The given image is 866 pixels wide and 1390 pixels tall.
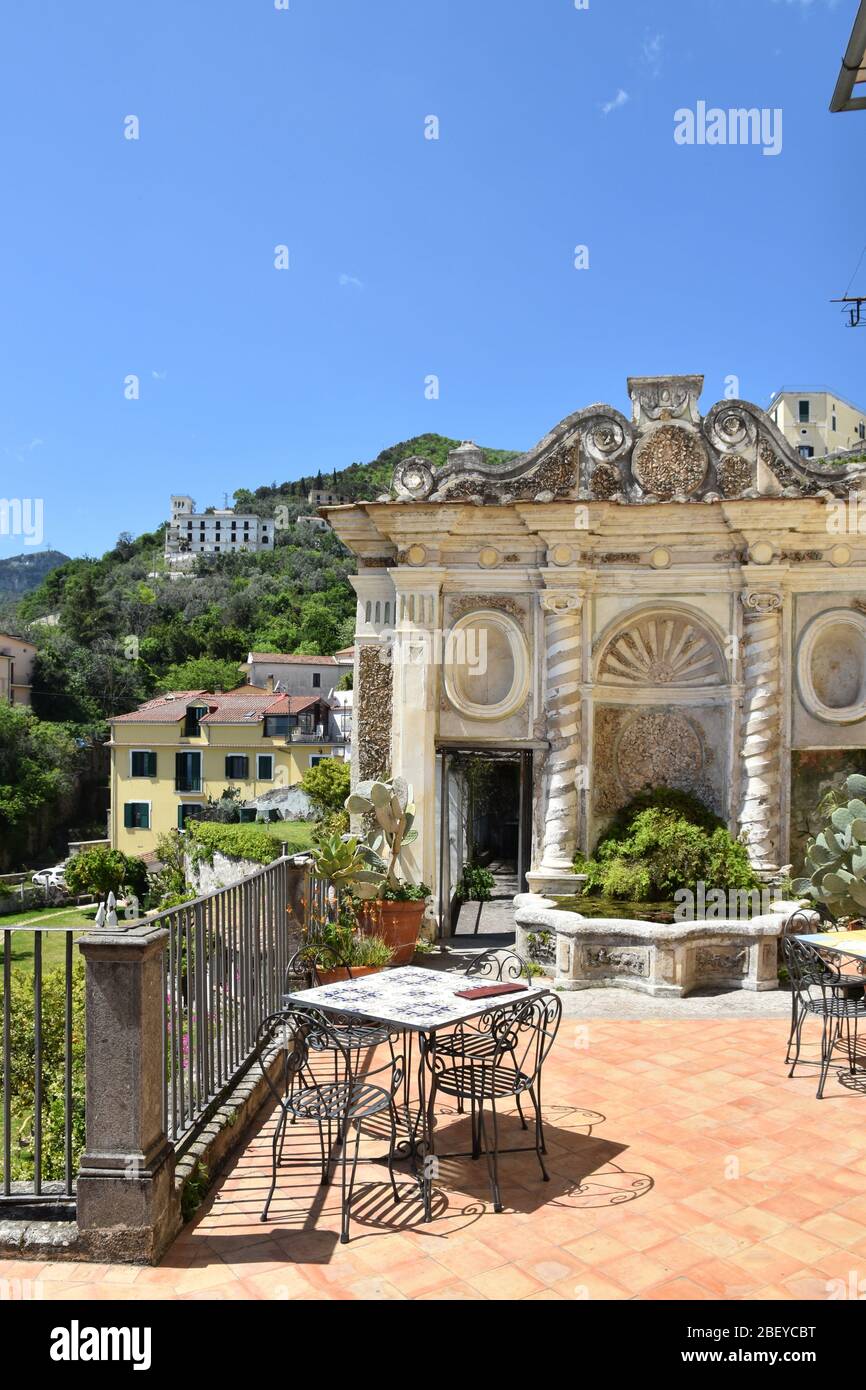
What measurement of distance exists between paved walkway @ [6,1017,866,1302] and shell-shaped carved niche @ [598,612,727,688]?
242 inches

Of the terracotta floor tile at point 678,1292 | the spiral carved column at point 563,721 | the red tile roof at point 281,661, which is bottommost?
the terracotta floor tile at point 678,1292

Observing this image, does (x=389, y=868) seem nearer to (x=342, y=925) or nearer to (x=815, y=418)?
(x=342, y=925)

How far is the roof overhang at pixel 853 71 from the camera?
3094 millimetres

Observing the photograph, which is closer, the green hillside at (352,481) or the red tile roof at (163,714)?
the red tile roof at (163,714)

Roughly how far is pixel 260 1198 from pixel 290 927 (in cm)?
303

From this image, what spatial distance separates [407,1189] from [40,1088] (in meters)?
1.87

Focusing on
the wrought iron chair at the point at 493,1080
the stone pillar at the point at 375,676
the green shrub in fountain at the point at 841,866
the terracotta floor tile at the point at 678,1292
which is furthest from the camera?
the stone pillar at the point at 375,676

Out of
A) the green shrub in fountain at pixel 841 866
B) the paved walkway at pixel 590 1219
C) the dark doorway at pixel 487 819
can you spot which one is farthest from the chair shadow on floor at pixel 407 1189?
the dark doorway at pixel 487 819

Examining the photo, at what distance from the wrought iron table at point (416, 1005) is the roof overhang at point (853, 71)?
164 inches

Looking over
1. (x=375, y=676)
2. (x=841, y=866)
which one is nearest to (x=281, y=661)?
(x=375, y=676)

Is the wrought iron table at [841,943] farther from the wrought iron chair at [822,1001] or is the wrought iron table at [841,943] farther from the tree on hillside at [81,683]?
the tree on hillside at [81,683]

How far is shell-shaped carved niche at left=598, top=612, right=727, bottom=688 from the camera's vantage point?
11.9 metres

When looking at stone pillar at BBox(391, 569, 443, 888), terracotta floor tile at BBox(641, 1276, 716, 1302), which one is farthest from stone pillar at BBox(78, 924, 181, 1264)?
stone pillar at BBox(391, 569, 443, 888)
